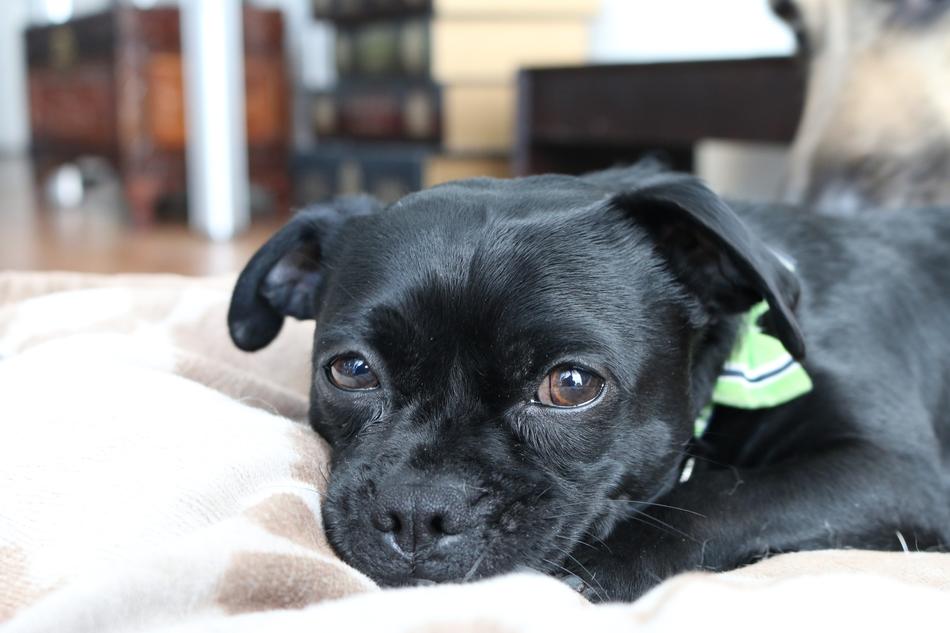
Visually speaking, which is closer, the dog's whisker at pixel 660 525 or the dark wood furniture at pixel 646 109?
the dog's whisker at pixel 660 525

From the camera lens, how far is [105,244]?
504 centimetres

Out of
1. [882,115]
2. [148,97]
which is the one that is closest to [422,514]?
[882,115]

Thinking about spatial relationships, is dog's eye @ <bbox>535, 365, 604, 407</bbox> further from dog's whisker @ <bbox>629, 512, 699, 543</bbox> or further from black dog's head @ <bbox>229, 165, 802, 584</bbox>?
dog's whisker @ <bbox>629, 512, 699, 543</bbox>

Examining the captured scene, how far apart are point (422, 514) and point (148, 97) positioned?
17.7 ft

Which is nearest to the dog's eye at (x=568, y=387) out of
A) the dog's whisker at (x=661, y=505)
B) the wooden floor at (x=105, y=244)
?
the dog's whisker at (x=661, y=505)

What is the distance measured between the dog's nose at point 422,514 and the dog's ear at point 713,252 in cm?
42

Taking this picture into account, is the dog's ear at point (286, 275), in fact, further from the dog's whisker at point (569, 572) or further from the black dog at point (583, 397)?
the dog's whisker at point (569, 572)

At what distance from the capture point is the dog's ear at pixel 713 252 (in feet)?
3.81

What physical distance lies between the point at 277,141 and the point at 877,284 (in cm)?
530

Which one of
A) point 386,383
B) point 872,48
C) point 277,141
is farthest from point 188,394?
point 277,141

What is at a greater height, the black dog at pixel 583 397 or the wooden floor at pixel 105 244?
the black dog at pixel 583 397

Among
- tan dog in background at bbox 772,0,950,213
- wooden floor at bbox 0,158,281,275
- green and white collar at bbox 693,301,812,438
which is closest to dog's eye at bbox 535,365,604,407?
green and white collar at bbox 693,301,812,438

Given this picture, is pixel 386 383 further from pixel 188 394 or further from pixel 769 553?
pixel 769 553

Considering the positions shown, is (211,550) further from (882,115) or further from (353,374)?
(882,115)
